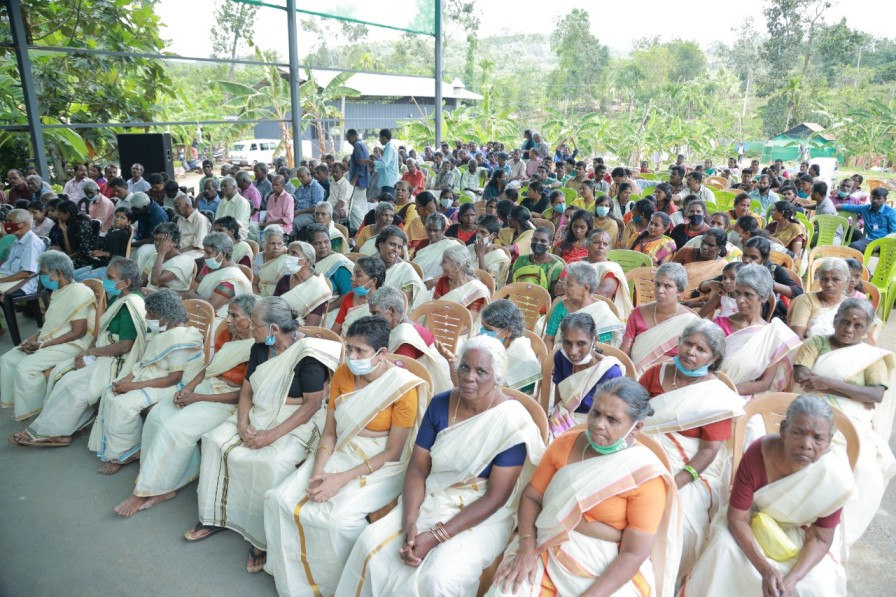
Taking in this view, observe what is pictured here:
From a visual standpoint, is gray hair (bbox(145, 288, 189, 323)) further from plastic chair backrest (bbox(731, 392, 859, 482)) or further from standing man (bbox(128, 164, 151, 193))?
standing man (bbox(128, 164, 151, 193))

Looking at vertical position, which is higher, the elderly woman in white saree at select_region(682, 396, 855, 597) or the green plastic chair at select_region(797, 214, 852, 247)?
the green plastic chair at select_region(797, 214, 852, 247)

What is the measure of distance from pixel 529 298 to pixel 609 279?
59cm

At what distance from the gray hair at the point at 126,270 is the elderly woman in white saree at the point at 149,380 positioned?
0.59 metres

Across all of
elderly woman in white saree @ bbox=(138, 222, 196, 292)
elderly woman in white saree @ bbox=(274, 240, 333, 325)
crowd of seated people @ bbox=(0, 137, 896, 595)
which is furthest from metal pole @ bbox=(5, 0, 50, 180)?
elderly woman in white saree @ bbox=(274, 240, 333, 325)

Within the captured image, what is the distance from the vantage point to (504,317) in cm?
323

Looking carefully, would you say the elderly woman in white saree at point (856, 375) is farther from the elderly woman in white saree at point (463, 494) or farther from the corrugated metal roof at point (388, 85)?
the corrugated metal roof at point (388, 85)

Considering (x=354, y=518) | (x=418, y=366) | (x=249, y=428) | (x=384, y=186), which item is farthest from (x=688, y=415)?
(x=384, y=186)

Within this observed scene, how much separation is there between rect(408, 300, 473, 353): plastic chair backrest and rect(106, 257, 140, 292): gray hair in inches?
78.7

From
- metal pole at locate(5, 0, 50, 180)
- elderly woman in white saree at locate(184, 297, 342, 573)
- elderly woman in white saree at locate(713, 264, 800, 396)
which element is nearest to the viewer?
elderly woman in white saree at locate(184, 297, 342, 573)

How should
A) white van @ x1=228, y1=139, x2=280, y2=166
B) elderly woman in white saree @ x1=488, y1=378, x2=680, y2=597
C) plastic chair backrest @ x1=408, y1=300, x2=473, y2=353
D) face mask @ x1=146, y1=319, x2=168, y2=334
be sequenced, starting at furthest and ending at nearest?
white van @ x1=228, y1=139, x2=280, y2=166, plastic chair backrest @ x1=408, y1=300, x2=473, y2=353, face mask @ x1=146, y1=319, x2=168, y2=334, elderly woman in white saree @ x1=488, y1=378, x2=680, y2=597

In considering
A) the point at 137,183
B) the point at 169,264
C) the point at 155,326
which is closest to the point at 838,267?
the point at 155,326

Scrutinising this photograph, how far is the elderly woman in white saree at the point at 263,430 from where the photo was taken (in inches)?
123

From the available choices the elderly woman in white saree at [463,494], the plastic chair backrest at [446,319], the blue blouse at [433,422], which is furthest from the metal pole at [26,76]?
the elderly woman in white saree at [463,494]

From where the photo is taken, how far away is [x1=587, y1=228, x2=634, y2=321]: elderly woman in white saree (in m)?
4.41
